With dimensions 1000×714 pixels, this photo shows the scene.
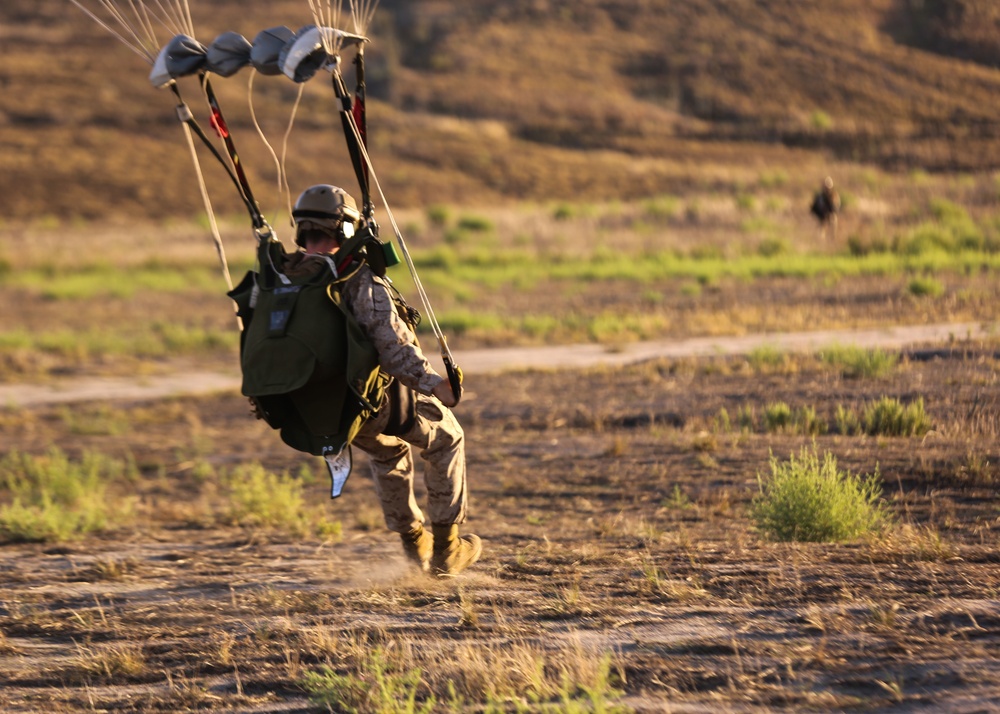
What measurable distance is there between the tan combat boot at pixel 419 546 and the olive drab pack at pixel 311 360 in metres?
0.88

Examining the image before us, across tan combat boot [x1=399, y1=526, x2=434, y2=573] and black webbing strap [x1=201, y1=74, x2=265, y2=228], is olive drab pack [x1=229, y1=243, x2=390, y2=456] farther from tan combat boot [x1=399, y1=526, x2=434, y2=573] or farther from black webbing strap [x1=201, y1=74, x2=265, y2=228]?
tan combat boot [x1=399, y1=526, x2=434, y2=573]

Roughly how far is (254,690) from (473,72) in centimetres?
6646

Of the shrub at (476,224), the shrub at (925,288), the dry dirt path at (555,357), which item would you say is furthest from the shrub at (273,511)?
the shrub at (476,224)

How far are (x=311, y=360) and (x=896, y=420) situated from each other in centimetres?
551

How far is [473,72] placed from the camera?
68250 mm

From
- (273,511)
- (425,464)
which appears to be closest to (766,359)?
(273,511)

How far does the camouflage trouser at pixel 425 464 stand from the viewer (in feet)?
17.9

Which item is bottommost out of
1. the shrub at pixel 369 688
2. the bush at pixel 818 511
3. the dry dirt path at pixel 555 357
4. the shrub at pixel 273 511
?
the dry dirt path at pixel 555 357

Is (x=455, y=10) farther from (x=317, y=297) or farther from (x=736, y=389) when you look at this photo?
(x=317, y=297)

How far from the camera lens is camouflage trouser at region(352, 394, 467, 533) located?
17.9 ft

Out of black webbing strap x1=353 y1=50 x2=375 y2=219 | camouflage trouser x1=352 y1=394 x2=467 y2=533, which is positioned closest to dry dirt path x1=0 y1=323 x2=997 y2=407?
camouflage trouser x1=352 y1=394 x2=467 y2=533

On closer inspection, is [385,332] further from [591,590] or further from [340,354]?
[591,590]

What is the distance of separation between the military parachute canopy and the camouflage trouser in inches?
61.9

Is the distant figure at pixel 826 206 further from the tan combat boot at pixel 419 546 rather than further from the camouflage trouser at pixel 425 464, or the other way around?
the camouflage trouser at pixel 425 464
